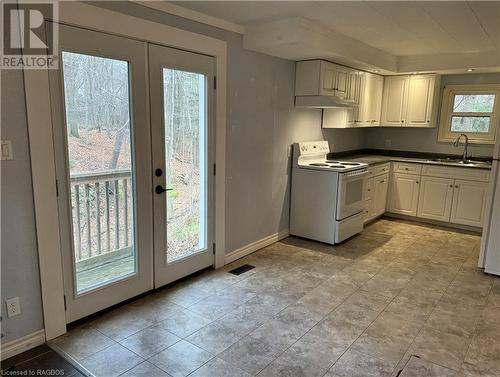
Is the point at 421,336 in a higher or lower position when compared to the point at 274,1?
lower

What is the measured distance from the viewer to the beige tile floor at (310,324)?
226 cm

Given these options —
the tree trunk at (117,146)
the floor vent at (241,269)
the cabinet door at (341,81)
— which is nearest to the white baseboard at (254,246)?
the floor vent at (241,269)

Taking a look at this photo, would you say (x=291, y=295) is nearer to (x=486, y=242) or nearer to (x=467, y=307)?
(x=467, y=307)

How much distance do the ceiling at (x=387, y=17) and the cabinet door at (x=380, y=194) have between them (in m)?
1.99

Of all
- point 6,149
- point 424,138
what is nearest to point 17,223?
point 6,149

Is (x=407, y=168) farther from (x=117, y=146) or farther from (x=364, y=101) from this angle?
(x=117, y=146)

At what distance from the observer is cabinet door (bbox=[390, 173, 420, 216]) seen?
556cm

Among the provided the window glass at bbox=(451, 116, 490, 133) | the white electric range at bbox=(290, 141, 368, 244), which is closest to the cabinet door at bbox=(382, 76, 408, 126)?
the window glass at bbox=(451, 116, 490, 133)

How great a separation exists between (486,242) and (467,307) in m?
1.05

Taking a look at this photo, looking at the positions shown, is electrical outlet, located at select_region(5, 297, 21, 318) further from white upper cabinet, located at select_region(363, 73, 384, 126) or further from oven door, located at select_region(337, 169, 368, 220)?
white upper cabinet, located at select_region(363, 73, 384, 126)

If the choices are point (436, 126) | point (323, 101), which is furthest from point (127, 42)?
point (436, 126)

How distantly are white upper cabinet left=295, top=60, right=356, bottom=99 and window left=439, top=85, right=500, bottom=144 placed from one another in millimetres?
2164

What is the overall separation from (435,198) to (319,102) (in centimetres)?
248

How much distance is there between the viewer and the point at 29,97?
217cm
